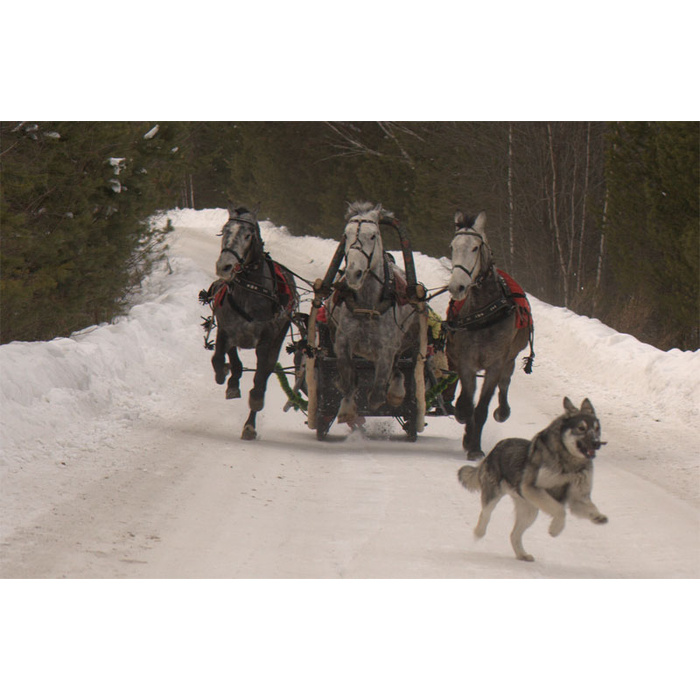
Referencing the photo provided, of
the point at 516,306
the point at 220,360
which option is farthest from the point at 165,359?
the point at 516,306

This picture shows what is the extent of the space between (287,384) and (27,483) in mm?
2565

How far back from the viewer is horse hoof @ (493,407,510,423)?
708 cm

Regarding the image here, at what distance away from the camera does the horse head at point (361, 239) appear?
750 centimetres

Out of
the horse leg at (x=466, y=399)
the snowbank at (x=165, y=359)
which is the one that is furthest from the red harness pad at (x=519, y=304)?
the horse leg at (x=466, y=399)

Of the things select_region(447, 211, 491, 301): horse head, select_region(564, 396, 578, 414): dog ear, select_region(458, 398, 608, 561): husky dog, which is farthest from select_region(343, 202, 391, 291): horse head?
→ select_region(564, 396, 578, 414): dog ear

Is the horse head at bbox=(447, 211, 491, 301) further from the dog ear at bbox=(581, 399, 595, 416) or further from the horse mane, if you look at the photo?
the dog ear at bbox=(581, 399, 595, 416)

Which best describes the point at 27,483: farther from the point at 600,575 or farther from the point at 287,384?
the point at 600,575

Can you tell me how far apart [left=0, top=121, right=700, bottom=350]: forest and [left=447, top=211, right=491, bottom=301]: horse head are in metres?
0.17

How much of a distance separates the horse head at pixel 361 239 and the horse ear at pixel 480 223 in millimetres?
725

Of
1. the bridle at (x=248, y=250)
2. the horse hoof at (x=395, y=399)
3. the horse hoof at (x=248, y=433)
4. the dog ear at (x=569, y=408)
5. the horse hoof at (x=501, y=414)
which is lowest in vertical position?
the horse hoof at (x=248, y=433)

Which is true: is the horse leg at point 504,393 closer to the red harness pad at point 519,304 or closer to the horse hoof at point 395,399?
the red harness pad at point 519,304

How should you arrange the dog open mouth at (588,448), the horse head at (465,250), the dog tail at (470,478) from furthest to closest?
the horse head at (465,250), the dog tail at (470,478), the dog open mouth at (588,448)

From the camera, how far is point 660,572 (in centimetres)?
592

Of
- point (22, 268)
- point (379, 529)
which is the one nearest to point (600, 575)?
point (379, 529)
